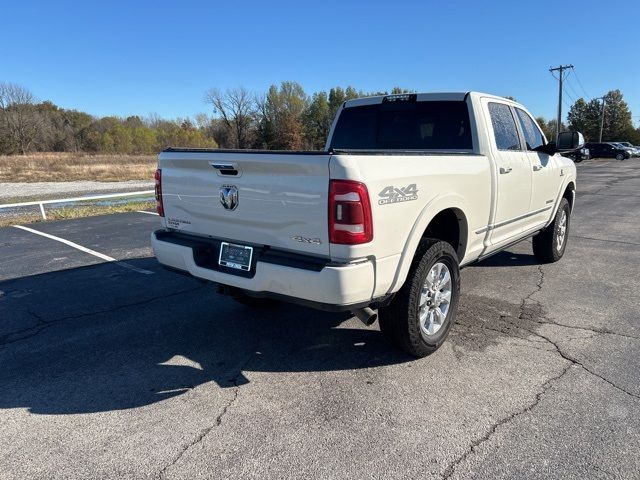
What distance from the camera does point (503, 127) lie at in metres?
4.82

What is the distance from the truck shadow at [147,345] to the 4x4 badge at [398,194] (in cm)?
130

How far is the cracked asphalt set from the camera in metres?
2.47

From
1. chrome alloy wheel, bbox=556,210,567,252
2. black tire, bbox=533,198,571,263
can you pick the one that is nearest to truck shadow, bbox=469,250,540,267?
black tire, bbox=533,198,571,263

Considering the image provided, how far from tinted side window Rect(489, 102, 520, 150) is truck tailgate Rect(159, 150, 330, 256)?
2.49 m

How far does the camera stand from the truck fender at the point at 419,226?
3.16 meters

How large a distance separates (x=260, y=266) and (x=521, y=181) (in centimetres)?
317

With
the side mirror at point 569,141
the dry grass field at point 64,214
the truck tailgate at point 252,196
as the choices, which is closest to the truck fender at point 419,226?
the truck tailgate at point 252,196

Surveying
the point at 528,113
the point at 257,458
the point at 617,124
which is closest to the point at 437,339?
the point at 257,458

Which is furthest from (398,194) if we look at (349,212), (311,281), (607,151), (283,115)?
(283,115)

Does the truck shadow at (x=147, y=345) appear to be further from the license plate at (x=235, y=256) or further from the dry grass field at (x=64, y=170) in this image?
the dry grass field at (x=64, y=170)

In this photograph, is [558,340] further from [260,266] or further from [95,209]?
[95,209]

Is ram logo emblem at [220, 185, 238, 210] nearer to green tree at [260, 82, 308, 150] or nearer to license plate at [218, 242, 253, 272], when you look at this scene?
license plate at [218, 242, 253, 272]

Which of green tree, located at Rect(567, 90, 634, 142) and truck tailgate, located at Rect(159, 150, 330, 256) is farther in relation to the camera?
green tree, located at Rect(567, 90, 634, 142)

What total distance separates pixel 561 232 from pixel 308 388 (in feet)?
16.4
